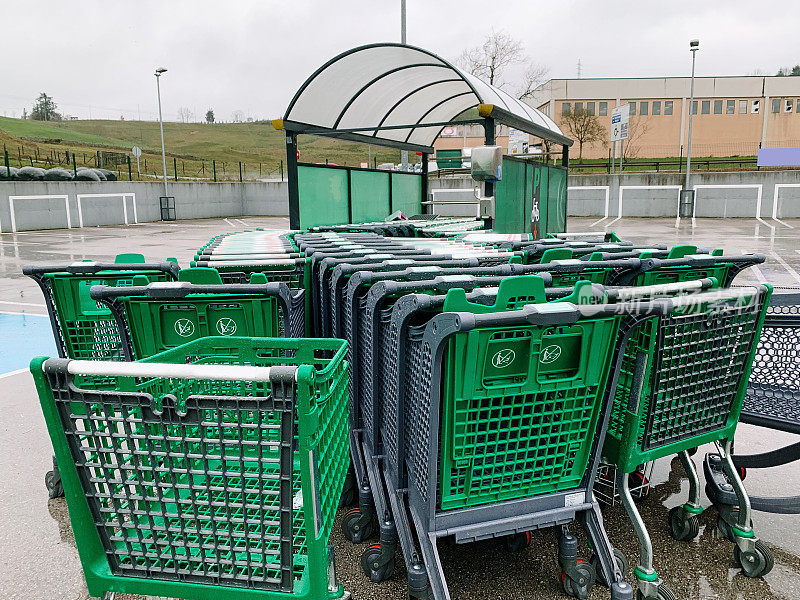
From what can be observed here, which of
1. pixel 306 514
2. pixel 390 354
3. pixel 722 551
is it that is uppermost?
pixel 390 354

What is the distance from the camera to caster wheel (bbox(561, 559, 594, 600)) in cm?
233

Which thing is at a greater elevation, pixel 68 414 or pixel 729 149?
pixel 729 149

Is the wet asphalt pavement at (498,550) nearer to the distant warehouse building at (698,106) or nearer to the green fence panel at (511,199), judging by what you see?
the green fence panel at (511,199)

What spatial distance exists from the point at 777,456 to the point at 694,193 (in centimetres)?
2600

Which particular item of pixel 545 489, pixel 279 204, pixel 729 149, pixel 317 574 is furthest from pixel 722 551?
pixel 729 149

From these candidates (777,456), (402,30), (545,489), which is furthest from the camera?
(402,30)

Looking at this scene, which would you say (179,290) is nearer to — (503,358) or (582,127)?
(503,358)

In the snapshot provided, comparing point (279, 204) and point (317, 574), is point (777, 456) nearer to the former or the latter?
point (317, 574)

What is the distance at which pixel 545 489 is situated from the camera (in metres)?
2.18

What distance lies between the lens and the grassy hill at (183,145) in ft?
149

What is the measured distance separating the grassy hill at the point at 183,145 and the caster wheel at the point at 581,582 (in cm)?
3553

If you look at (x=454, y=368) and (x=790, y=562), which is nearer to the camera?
(x=454, y=368)

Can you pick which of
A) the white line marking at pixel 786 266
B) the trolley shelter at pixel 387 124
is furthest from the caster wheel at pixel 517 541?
the white line marking at pixel 786 266

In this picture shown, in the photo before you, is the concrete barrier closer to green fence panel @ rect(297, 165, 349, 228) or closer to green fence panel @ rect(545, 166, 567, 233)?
green fence panel @ rect(297, 165, 349, 228)
